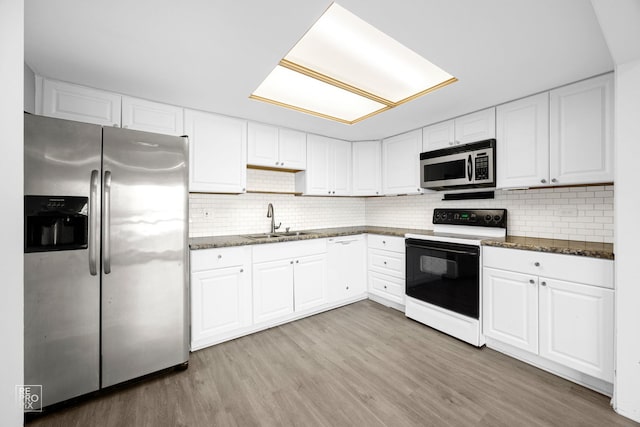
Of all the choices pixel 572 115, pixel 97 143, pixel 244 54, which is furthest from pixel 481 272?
pixel 97 143

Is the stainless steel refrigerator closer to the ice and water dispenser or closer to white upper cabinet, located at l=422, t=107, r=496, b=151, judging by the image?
the ice and water dispenser

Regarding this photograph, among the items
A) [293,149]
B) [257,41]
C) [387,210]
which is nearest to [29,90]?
[257,41]

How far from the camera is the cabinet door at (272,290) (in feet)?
8.91

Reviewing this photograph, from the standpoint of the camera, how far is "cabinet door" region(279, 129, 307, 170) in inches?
126

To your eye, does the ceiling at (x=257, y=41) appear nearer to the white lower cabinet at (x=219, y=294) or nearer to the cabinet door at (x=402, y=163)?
the cabinet door at (x=402, y=163)

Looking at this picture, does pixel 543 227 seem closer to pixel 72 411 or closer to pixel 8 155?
pixel 8 155

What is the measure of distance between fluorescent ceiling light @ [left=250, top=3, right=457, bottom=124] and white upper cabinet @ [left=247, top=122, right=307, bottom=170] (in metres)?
0.48

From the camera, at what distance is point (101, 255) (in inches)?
70.3

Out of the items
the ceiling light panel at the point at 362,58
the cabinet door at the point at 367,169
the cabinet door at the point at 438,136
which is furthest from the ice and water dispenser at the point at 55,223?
A: the cabinet door at the point at 438,136

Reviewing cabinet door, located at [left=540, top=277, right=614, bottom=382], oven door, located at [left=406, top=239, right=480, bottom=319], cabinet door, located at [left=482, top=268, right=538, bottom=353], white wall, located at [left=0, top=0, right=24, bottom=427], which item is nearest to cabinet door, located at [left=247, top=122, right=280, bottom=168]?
oven door, located at [left=406, top=239, right=480, bottom=319]

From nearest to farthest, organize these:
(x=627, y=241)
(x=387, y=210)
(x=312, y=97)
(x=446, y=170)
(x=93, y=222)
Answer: (x=627, y=241) → (x=93, y=222) → (x=312, y=97) → (x=446, y=170) → (x=387, y=210)

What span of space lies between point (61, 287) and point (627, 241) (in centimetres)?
356

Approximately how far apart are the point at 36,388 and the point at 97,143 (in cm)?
158

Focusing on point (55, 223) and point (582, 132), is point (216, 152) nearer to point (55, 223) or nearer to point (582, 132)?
point (55, 223)
